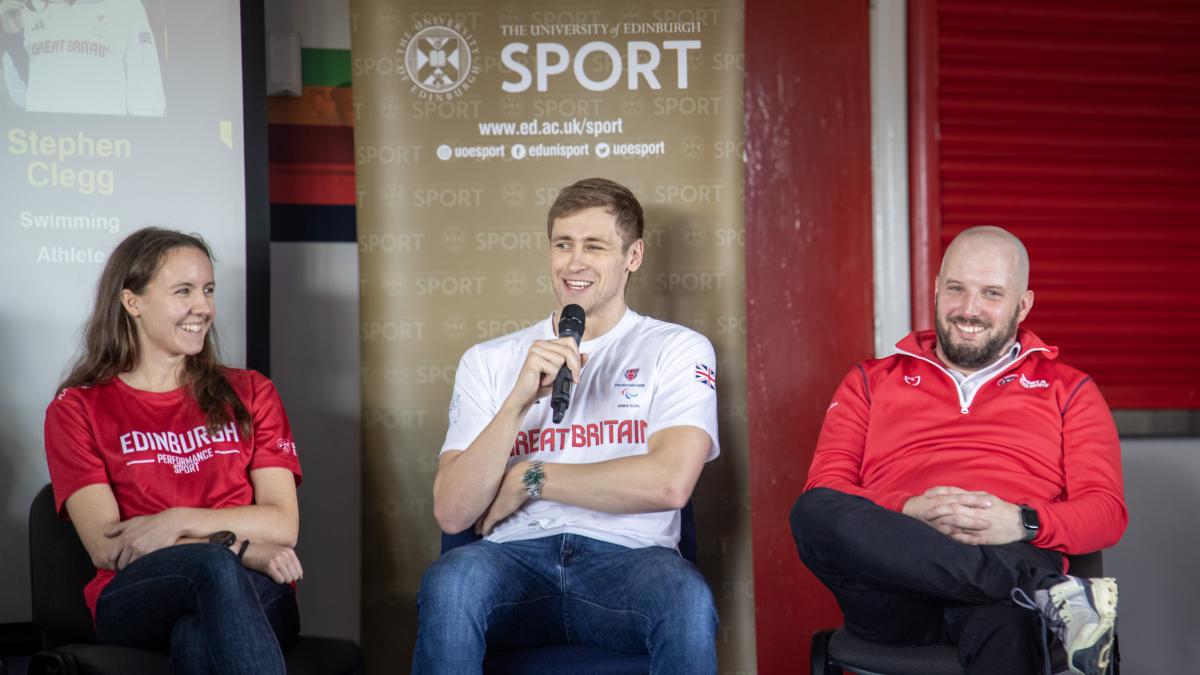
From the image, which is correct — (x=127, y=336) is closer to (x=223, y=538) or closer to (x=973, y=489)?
(x=223, y=538)

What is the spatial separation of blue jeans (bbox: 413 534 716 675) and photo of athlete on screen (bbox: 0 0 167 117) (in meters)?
1.64

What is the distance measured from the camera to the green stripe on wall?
3.37 metres

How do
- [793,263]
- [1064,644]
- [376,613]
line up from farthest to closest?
[793,263], [376,613], [1064,644]

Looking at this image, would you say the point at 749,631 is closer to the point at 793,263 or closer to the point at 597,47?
the point at 793,263

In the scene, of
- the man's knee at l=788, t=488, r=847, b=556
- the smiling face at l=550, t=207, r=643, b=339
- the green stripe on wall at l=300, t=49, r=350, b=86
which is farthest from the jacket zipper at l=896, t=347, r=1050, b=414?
the green stripe on wall at l=300, t=49, r=350, b=86

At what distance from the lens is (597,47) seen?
3219 mm

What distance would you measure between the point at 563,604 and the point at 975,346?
1.20 m

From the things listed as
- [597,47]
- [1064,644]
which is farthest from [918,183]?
[1064,644]

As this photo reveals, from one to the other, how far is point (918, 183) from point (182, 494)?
237 cm

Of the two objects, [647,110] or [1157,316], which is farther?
[1157,316]

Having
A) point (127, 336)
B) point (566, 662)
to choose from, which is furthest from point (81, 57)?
point (566, 662)

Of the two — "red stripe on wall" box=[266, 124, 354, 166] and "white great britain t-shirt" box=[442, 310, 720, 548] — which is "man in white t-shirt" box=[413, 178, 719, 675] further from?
"red stripe on wall" box=[266, 124, 354, 166]

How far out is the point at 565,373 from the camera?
2332mm

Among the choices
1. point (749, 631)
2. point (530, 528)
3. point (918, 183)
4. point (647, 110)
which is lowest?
point (749, 631)
